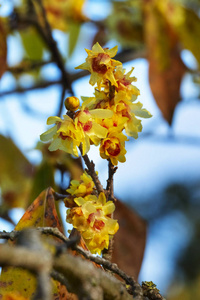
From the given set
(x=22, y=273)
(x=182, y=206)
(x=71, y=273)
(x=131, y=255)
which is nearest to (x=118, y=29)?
(x=131, y=255)

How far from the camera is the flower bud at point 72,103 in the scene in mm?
590

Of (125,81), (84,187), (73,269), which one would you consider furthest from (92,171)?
(73,269)

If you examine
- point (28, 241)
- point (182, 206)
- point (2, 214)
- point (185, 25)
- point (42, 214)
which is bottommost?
point (28, 241)

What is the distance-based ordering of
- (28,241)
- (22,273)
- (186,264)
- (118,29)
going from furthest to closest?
(186,264)
(118,29)
(22,273)
(28,241)

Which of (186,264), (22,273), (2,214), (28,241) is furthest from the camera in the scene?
(186,264)

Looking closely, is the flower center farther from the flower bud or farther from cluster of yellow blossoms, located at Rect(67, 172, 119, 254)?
cluster of yellow blossoms, located at Rect(67, 172, 119, 254)

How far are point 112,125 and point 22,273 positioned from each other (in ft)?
0.74

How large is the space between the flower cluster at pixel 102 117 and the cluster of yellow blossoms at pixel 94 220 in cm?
6

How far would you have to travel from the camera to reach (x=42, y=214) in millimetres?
699

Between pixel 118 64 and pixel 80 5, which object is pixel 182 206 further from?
pixel 118 64

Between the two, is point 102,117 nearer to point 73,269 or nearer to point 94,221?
point 94,221

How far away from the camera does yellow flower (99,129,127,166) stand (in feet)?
1.98

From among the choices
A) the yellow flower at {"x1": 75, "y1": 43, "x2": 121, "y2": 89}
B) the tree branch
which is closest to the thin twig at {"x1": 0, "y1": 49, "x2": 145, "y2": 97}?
the yellow flower at {"x1": 75, "y1": 43, "x2": 121, "y2": 89}

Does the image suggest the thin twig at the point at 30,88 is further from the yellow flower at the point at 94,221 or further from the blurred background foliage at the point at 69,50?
the yellow flower at the point at 94,221
